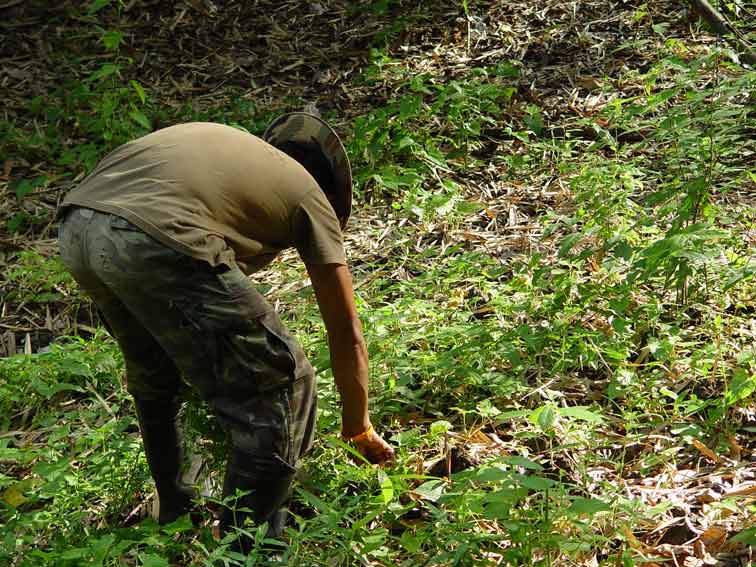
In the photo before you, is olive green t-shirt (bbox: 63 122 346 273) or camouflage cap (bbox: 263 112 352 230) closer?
olive green t-shirt (bbox: 63 122 346 273)

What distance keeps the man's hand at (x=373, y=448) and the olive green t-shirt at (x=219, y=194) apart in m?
0.63

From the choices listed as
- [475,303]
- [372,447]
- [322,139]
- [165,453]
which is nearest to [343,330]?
[372,447]

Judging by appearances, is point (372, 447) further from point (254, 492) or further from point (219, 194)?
point (219, 194)

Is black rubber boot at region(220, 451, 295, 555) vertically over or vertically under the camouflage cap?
under

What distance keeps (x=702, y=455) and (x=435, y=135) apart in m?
3.37

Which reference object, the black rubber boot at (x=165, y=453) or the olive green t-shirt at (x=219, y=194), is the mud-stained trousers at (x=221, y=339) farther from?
the black rubber boot at (x=165, y=453)

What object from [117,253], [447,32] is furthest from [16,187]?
[117,253]

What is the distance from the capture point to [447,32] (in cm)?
714

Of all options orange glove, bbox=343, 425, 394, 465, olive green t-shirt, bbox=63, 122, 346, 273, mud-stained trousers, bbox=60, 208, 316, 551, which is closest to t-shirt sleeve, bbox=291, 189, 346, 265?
olive green t-shirt, bbox=63, 122, 346, 273

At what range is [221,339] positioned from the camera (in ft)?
8.54

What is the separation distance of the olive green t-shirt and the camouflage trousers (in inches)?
2.7

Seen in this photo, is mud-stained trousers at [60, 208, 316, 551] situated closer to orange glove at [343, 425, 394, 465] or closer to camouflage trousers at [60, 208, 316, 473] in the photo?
camouflage trousers at [60, 208, 316, 473]

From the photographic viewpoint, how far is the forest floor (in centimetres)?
283

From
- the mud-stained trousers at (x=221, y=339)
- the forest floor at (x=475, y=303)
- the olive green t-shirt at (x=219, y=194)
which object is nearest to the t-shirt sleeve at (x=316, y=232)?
the olive green t-shirt at (x=219, y=194)
